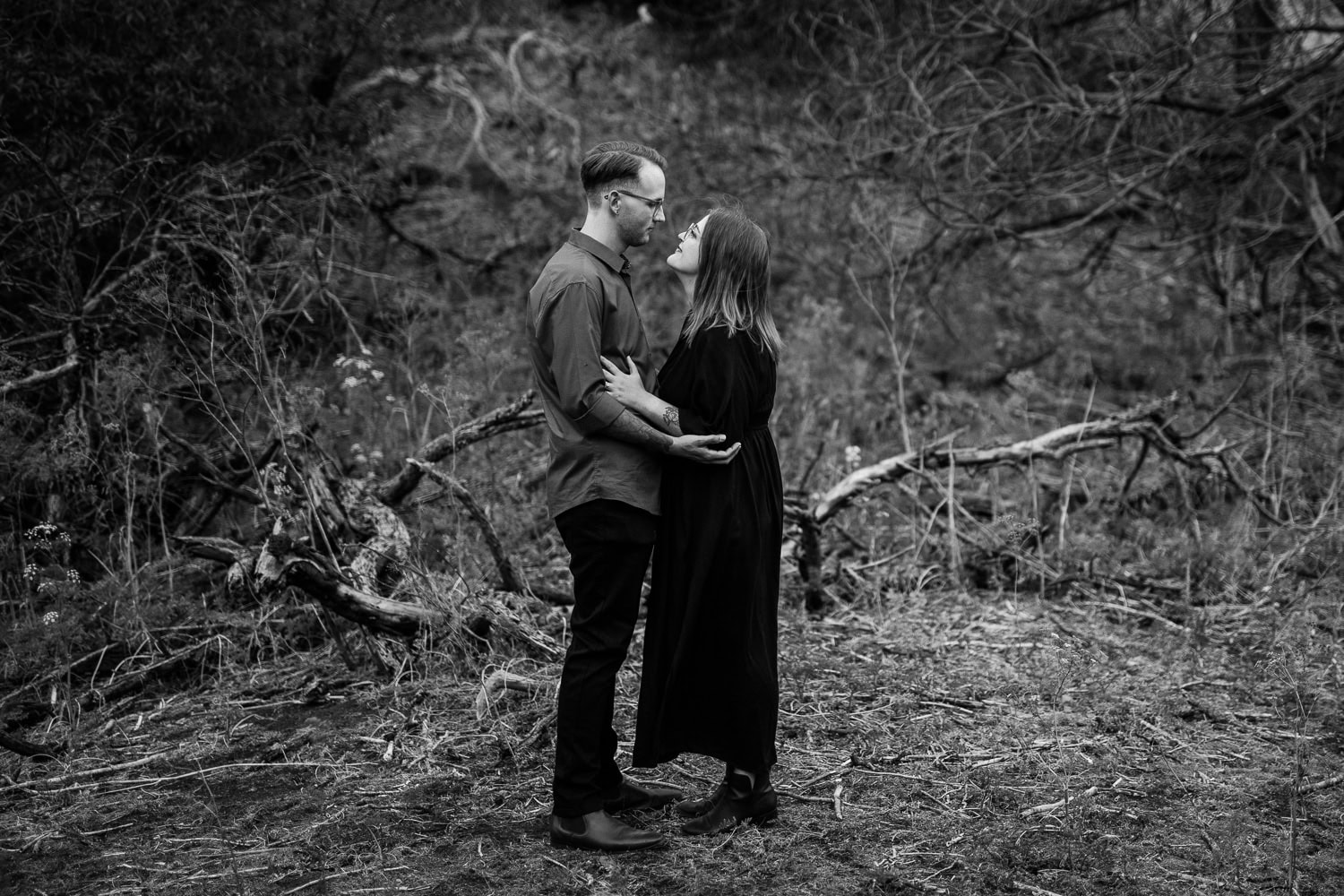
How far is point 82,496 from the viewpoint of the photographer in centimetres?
521

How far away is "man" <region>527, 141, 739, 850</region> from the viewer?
3176 mm

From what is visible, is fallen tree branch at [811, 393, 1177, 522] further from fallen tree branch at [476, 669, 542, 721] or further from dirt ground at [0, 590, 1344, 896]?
fallen tree branch at [476, 669, 542, 721]

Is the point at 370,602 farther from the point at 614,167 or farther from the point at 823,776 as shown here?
the point at 614,167

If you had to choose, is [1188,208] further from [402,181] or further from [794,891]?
[794,891]

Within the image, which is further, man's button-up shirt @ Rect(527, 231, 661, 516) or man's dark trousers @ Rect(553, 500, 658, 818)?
man's dark trousers @ Rect(553, 500, 658, 818)

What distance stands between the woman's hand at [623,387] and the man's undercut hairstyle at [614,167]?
1.51 ft

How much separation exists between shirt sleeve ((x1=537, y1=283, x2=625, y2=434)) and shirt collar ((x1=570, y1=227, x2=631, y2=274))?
15cm

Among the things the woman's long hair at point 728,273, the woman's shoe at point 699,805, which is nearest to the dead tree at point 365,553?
the woman's shoe at point 699,805

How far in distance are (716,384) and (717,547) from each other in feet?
1.44

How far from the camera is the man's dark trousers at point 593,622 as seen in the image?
10.5 ft

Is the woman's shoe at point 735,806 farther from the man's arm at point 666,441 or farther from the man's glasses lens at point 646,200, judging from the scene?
the man's glasses lens at point 646,200

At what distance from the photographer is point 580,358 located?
3.08 meters

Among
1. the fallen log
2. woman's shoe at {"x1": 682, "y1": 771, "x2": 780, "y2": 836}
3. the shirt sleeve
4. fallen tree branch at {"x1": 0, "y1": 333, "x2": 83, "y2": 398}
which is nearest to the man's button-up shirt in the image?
the shirt sleeve

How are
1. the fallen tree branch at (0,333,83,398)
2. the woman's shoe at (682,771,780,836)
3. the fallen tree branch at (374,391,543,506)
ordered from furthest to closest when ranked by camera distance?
1. the fallen tree branch at (374,391,543,506)
2. the fallen tree branch at (0,333,83,398)
3. the woman's shoe at (682,771,780,836)
